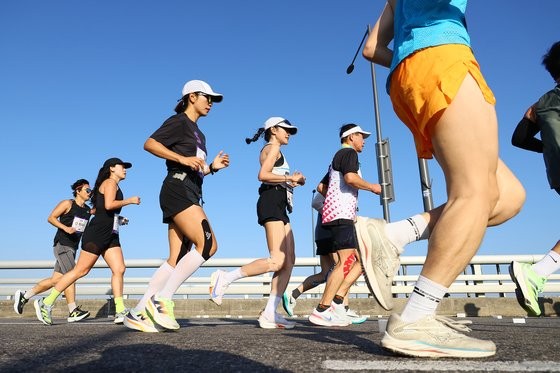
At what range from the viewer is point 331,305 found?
208 inches

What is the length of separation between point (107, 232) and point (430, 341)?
18.9 ft

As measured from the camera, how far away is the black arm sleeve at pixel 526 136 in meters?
3.87

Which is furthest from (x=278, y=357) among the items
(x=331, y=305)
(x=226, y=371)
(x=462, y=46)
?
(x=331, y=305)

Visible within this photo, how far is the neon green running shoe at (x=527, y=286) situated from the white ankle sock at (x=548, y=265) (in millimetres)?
104

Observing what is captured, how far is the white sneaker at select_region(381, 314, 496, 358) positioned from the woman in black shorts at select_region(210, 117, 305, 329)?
2737mm

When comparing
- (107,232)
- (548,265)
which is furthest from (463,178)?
(107,232)

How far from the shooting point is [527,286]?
2.97 metres

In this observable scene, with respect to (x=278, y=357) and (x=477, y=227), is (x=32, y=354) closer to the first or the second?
(x=278, y=357)

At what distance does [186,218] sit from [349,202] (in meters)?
2.21

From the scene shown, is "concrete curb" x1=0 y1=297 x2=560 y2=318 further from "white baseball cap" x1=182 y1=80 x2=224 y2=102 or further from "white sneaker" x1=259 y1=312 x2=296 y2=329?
"white baseball cap" x1=182 y1=80 x2=224 y2=102

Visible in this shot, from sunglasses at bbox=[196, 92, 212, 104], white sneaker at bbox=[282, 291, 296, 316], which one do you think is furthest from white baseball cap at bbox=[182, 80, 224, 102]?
white sneaker at bbox=[282, 291, 296, 316]

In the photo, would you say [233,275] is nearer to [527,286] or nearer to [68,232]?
[527,286]

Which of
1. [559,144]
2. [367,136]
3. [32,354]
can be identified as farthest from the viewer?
[367,136]

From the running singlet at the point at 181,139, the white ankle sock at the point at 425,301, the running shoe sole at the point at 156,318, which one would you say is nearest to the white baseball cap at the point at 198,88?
the running singlet at the point at 181,139
